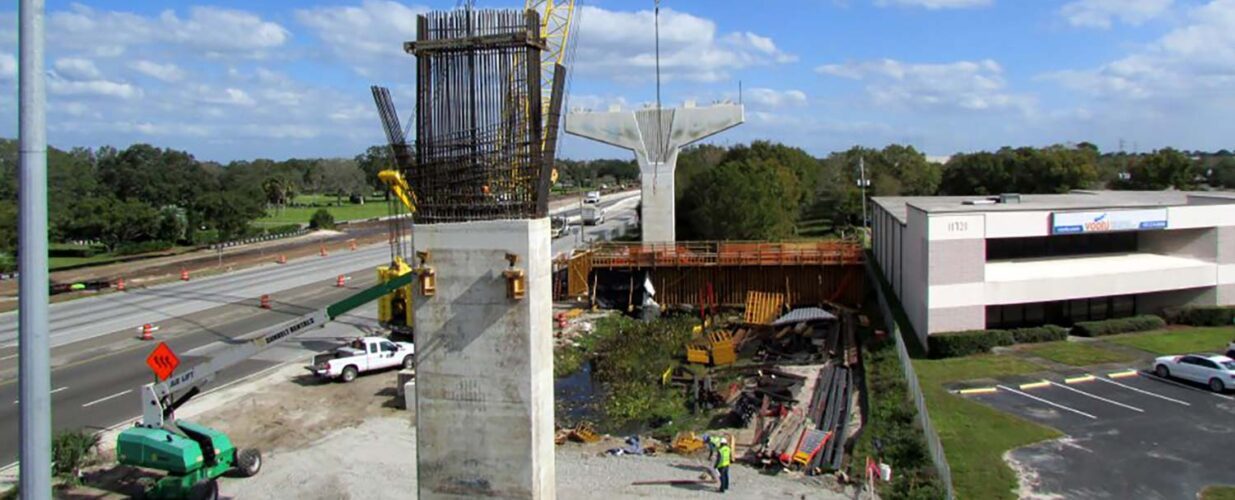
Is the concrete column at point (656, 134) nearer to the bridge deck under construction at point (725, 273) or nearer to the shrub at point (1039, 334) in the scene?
the bridge deck under construction at point (725, 273)

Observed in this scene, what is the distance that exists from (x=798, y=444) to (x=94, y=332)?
31.6 metres

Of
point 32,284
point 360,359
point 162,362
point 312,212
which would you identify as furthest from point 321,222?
point 32,284

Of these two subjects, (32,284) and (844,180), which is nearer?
(32,284)

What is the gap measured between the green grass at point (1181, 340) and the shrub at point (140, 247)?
225ft

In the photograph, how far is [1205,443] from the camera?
21828 millimetres

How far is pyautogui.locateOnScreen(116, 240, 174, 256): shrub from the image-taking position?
234ft

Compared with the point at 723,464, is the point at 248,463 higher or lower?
lower

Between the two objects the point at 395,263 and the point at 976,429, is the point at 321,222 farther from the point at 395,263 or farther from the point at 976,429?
the point at 976,429

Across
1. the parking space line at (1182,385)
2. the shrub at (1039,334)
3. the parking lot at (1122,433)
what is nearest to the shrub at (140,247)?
the shrub at (1039,334)

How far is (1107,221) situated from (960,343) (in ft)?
31.8

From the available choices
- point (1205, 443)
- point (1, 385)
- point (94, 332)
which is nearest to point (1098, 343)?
point (1205, 443)

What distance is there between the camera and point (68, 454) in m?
19.1

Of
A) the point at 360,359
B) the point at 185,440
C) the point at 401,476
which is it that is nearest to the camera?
the point at 185,440

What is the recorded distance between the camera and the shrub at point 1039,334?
3341 cm
